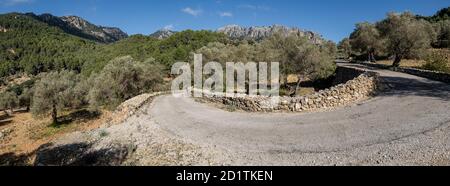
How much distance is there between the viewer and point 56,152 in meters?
14.6

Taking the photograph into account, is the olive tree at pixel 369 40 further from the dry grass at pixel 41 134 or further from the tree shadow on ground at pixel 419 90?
the dry grass at pixel 41 134

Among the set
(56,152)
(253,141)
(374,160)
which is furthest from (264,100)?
(56,152)

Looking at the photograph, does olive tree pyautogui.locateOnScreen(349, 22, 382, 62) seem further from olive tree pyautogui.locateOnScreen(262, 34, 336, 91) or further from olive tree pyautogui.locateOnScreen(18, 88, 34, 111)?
olive tree pyautogui.locateOnScreen(18, 88, 34, 111)

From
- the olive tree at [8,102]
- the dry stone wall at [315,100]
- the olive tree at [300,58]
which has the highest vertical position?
the olive tree at [300,58]

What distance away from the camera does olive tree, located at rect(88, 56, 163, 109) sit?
4188 cm

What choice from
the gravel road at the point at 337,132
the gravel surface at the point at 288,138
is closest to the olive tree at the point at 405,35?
the gravel road at the point at 337,132

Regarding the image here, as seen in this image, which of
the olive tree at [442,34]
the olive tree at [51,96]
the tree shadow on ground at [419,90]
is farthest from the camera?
the olive tree at [442,34]

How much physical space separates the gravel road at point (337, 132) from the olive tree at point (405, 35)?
26.7 meters

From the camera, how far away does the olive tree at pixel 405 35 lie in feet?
146

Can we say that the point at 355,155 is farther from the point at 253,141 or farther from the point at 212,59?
the point at 212,59

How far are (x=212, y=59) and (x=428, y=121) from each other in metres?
35.6

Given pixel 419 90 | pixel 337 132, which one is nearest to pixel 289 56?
pixel 419 90

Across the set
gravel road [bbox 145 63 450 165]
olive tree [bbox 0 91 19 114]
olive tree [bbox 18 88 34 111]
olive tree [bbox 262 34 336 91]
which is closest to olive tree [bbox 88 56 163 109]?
olive tree [bbox 262 34 336 91]

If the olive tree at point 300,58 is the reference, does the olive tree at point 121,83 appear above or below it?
below
